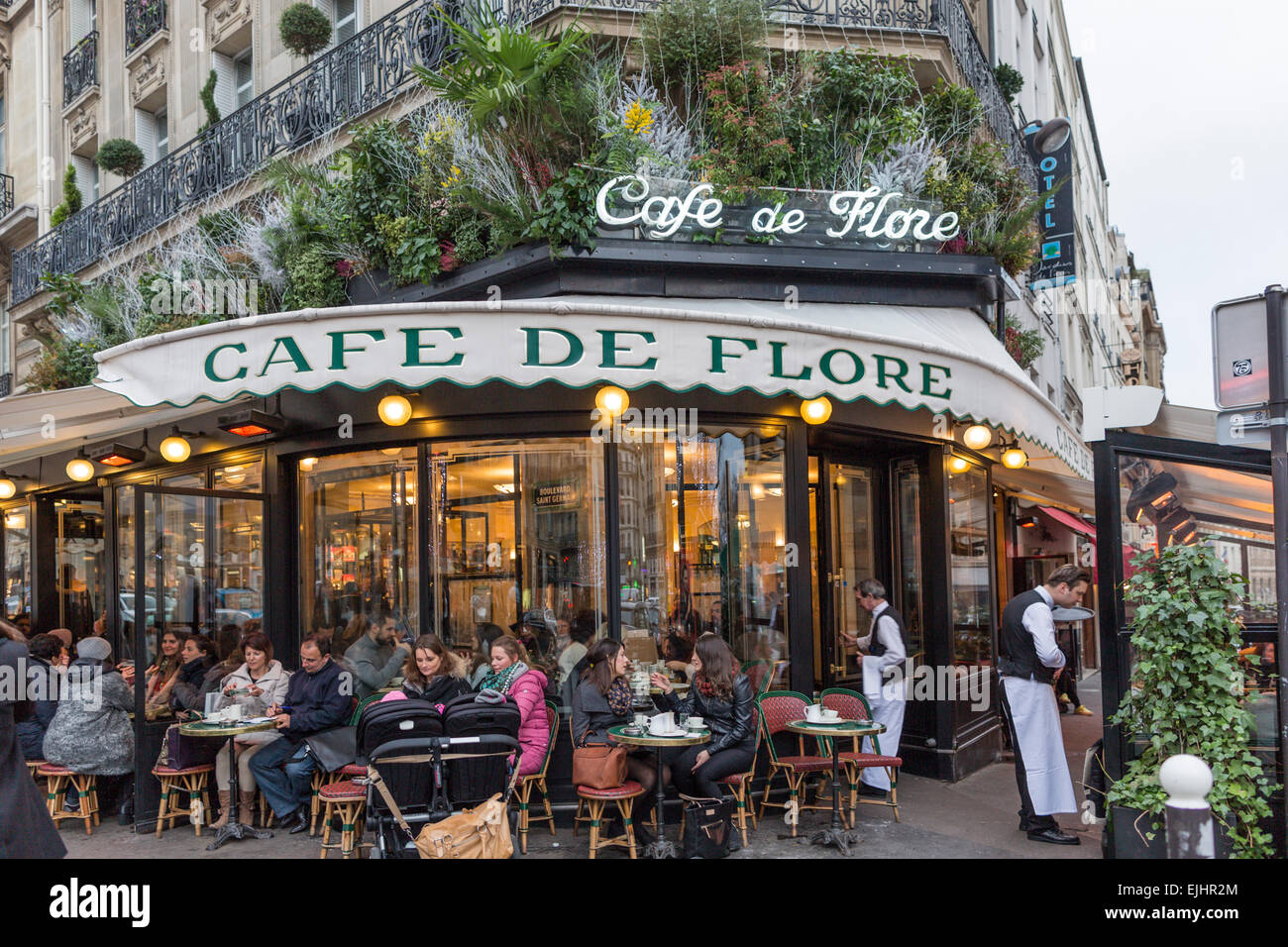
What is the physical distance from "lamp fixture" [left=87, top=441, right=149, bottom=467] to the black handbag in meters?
6.85

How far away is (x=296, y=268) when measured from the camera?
891 centimetres

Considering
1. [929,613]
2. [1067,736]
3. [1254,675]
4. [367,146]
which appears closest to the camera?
[1254,675]

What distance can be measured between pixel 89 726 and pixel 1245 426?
812 cm

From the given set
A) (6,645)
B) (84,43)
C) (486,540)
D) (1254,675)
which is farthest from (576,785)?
(84,43)

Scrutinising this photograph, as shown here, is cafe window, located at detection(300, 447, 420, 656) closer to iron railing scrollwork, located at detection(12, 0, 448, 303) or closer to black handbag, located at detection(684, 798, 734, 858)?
black handbag, located at detection(684, 798, 734, 858)

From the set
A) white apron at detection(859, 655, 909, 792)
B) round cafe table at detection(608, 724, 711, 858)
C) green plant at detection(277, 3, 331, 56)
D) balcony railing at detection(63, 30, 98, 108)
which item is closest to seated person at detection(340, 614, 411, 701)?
round cafe table at detection(608, 724, 711, 858)

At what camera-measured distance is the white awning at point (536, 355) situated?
6.04 meters

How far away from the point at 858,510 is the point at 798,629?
2062mm

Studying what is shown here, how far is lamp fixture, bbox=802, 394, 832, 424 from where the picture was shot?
309 inches

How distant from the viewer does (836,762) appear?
6953 millimetres

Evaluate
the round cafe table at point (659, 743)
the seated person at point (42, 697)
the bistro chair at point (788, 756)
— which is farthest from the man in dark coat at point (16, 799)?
the bistro chair at point (788, 756)

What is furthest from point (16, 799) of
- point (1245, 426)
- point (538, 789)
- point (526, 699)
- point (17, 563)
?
point (17, 563)

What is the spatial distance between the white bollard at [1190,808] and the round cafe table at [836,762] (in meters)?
2.64

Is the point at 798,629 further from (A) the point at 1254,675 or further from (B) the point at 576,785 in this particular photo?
(A) the point at 1254,675
